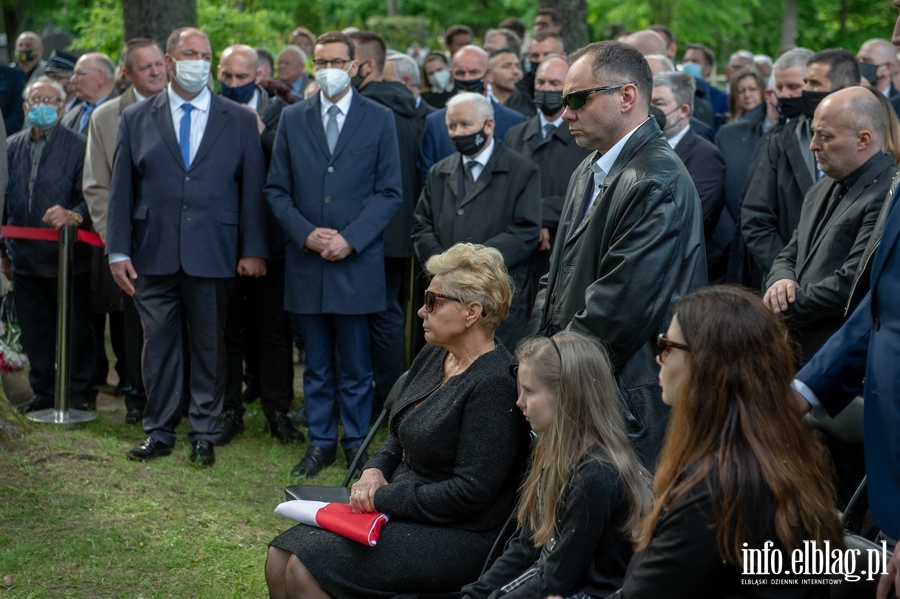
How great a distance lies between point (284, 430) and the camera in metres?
6.82

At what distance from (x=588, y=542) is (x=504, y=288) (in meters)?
1.32

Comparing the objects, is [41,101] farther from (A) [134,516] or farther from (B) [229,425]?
(A) [134,516]

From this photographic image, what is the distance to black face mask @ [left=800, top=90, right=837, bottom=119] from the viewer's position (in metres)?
6.04

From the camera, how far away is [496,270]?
4.16 meters

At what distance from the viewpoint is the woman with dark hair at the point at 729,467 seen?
2439 millimetres

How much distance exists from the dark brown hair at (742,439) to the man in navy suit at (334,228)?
3.68 metres

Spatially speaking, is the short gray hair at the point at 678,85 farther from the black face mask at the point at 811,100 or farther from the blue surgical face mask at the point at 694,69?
the blue surgical face mask at the point at 694,69

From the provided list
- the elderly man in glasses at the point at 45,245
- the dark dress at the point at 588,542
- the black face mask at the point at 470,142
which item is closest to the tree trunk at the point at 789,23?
the black face mask at the point at 470,142

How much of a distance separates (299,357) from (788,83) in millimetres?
4856

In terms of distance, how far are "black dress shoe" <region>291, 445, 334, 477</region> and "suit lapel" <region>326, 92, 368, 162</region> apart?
5.79ft

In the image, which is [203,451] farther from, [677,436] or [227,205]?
[677,436]

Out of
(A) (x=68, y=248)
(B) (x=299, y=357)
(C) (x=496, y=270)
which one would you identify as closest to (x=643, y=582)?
(C) (x=496, y=270)

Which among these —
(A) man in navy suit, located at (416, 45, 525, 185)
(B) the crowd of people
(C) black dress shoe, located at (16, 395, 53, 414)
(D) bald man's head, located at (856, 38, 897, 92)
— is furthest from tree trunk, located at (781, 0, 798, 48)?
(C) black dress shoe, located at (16, 395, 53, 414)

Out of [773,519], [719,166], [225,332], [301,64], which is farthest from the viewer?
[301,64]
